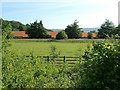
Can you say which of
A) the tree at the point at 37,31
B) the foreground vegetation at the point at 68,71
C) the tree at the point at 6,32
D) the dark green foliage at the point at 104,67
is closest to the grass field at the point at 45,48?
the tree at the point at 6,32

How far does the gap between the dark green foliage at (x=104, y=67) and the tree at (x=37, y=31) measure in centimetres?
4496

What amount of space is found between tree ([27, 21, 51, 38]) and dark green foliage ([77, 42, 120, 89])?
45.0 m

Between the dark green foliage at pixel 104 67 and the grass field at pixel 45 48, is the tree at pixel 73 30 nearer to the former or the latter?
the grass field at pixel 45 48

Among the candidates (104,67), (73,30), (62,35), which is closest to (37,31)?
(62,35)

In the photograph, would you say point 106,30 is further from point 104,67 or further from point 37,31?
point 37,31

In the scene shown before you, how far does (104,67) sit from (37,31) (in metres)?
48.9

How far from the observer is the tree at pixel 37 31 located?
50769 mm

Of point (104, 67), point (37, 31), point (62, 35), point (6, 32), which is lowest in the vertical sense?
point (104, 67)

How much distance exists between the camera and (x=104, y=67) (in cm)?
526

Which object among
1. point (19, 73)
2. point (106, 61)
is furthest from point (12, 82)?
point (106, 61)

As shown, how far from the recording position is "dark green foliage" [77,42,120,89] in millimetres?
5191

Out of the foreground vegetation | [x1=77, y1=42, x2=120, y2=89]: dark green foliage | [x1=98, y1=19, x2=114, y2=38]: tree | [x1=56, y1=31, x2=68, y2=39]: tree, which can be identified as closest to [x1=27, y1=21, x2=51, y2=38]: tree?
[x1=56, y1=31, x2=68, y2=39]: tree

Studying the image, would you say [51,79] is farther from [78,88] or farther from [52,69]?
[78,88]

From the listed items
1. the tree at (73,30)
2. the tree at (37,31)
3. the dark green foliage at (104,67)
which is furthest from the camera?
the tree at (37,31)
